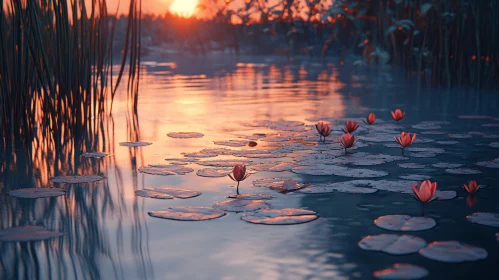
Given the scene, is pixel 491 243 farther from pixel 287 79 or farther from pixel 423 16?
pixel 287 79

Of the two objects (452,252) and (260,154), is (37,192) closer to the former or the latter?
(260,154)

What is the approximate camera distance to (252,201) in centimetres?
198

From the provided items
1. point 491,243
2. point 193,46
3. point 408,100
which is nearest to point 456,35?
point 408,100

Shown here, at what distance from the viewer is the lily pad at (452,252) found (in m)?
1.47

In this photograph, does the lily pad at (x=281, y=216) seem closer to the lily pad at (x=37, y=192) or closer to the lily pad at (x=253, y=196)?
the lily pad at (x=253, y=196)

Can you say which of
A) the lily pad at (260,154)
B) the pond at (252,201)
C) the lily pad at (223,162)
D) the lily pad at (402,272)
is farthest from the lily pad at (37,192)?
the lily pad at (402,272)

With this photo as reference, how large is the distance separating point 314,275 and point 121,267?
1.44ft

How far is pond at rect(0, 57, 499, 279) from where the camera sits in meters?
1.47

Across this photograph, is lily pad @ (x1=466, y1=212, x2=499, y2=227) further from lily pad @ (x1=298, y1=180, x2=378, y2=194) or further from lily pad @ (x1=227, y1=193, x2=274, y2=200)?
lily pad @ (x1=227, y1=193, x2=274, y2=200)

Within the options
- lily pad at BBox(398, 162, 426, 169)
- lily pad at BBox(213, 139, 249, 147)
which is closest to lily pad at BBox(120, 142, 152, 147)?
lily pad at BBox(213, 139, 249, 147)

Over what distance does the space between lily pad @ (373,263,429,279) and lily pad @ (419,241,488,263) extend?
85 millimetres

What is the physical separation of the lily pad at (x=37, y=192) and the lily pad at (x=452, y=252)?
1.20 m

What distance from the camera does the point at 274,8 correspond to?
11711 millimetres

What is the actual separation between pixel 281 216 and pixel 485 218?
0.58m
